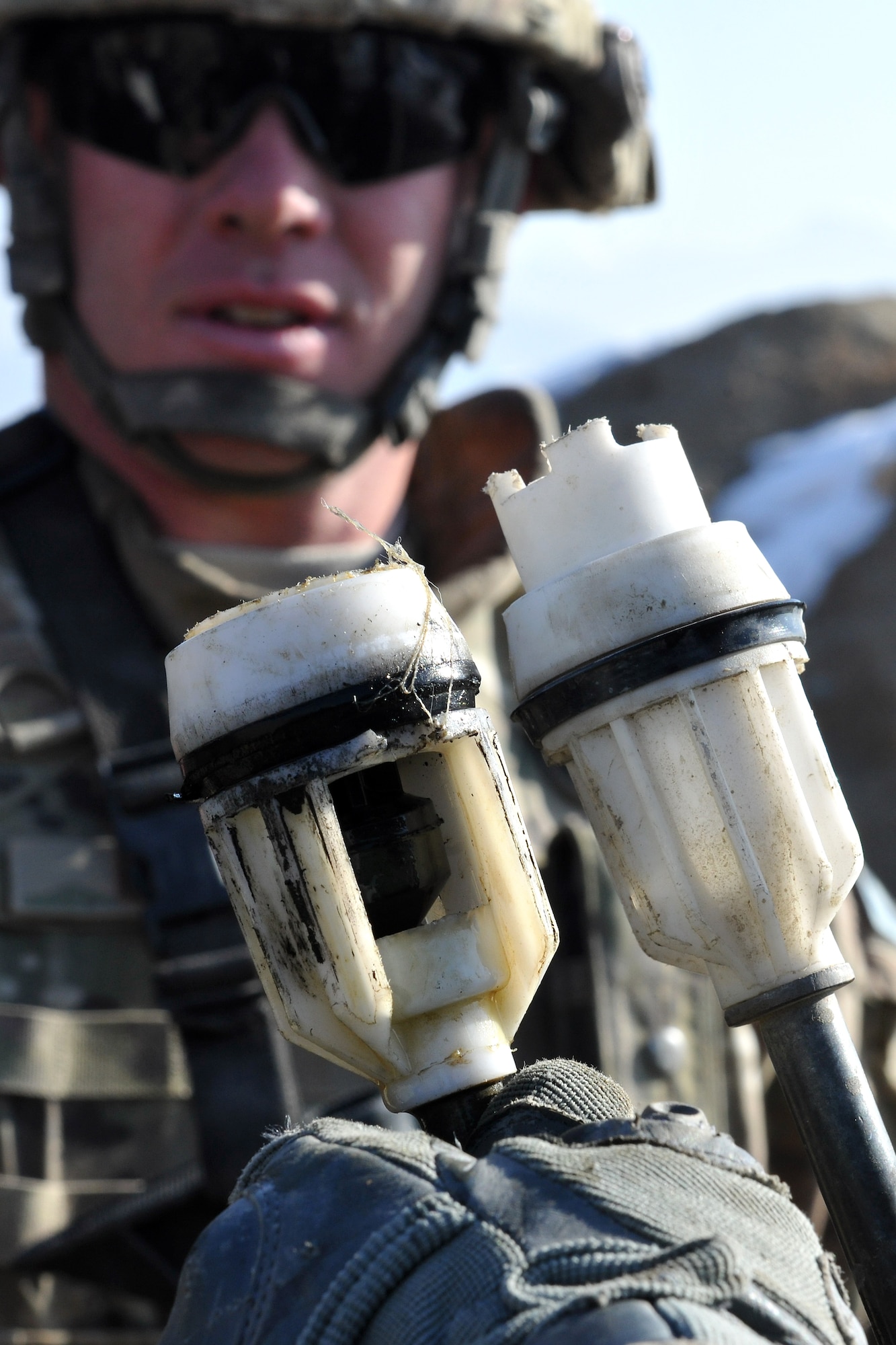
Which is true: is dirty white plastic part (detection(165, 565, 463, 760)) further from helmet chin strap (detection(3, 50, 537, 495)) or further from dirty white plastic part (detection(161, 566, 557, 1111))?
helmet chin strap (detection(3, 50, 537, 495))

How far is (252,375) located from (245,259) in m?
0.14

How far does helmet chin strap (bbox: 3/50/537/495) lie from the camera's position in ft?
6.28

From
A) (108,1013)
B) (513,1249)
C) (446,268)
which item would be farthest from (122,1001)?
(513,1249)

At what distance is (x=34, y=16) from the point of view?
6.15ft

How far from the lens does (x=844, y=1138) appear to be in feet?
2.45

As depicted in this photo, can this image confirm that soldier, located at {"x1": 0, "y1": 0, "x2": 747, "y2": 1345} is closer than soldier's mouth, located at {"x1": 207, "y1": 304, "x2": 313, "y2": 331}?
Yes

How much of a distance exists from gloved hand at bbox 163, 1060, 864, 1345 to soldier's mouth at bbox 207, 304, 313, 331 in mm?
1401

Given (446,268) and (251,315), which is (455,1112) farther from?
(446,268)

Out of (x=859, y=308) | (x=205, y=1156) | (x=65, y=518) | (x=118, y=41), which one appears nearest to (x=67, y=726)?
(x=65, y=518)

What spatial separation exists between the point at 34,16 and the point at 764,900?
1578mm

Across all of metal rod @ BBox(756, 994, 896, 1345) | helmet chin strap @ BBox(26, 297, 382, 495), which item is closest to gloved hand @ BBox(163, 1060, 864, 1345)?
metal rod @ BBox(756, 994, 896, 1345)

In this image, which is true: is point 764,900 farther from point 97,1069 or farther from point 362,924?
point 97,1069

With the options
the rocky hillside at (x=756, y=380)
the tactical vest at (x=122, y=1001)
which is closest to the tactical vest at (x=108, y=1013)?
the tactical vest at (x=122, y=1001)

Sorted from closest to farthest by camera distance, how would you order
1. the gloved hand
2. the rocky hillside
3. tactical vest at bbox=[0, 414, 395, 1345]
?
the gloved hand
tactical vest at bbox=[0, 414, 395, 1345]
the rocky hillside
